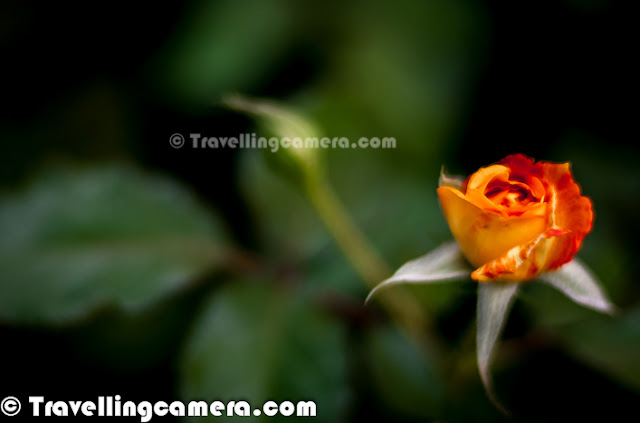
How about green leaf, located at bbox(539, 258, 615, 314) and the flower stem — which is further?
the flower stem

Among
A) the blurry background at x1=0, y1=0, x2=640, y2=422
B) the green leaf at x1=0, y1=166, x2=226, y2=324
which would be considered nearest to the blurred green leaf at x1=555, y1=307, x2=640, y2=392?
the blurry background at x1=0, y1=0, x2=640, y2=422

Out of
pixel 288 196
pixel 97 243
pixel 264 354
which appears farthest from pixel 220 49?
pixel 264 354

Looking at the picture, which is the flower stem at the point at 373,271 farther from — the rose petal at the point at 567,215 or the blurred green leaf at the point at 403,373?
the rose petal at the point at 567,215

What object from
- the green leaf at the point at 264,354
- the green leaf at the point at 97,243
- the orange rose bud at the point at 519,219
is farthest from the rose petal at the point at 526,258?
the green leaf at the point at 97,243

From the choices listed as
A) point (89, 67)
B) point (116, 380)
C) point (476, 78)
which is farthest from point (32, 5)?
point (476, 78)

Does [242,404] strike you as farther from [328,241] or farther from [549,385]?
[549,385]

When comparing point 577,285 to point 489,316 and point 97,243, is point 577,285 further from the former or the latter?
point 97,243

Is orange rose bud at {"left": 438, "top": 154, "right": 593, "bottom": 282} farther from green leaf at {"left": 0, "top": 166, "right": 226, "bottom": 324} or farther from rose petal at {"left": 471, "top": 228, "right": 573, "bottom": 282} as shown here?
green leaf at {"left": 0, "top": 166, "right": 226, "bottom": 324}
